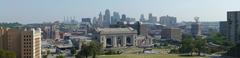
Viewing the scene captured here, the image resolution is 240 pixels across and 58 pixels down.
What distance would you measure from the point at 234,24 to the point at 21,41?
120ft

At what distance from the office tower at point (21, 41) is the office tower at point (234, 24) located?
34.0 metres

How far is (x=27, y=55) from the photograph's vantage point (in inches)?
1200

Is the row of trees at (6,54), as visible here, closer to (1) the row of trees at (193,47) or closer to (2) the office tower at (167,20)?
(1) the row of trees at (193,47)

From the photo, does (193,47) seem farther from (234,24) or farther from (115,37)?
(115,37)

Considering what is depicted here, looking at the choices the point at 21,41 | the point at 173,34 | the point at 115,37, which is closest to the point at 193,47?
the point at 115,37

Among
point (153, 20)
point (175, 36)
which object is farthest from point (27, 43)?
point (153, 20)

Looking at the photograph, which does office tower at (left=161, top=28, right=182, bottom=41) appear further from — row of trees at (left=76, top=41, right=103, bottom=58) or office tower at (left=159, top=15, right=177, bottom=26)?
office tower at (left=159, top=15, right=177, bottom=26)

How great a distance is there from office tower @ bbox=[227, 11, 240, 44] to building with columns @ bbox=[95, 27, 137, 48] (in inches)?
509

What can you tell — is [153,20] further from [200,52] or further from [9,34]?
[9,34]

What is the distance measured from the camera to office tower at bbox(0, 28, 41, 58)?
30.1 metres

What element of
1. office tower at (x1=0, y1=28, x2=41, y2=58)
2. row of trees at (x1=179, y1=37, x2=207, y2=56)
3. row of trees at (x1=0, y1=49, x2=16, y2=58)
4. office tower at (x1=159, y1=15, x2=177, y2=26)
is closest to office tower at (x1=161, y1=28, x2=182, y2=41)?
row of trees at (x1=179, y1=37, x2=207, y2=56)

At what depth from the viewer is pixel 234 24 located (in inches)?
2399

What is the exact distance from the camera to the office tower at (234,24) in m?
59.7

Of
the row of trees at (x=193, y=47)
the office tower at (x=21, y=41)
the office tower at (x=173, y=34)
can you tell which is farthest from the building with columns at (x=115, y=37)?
the office tower at (x=21, y=41)
